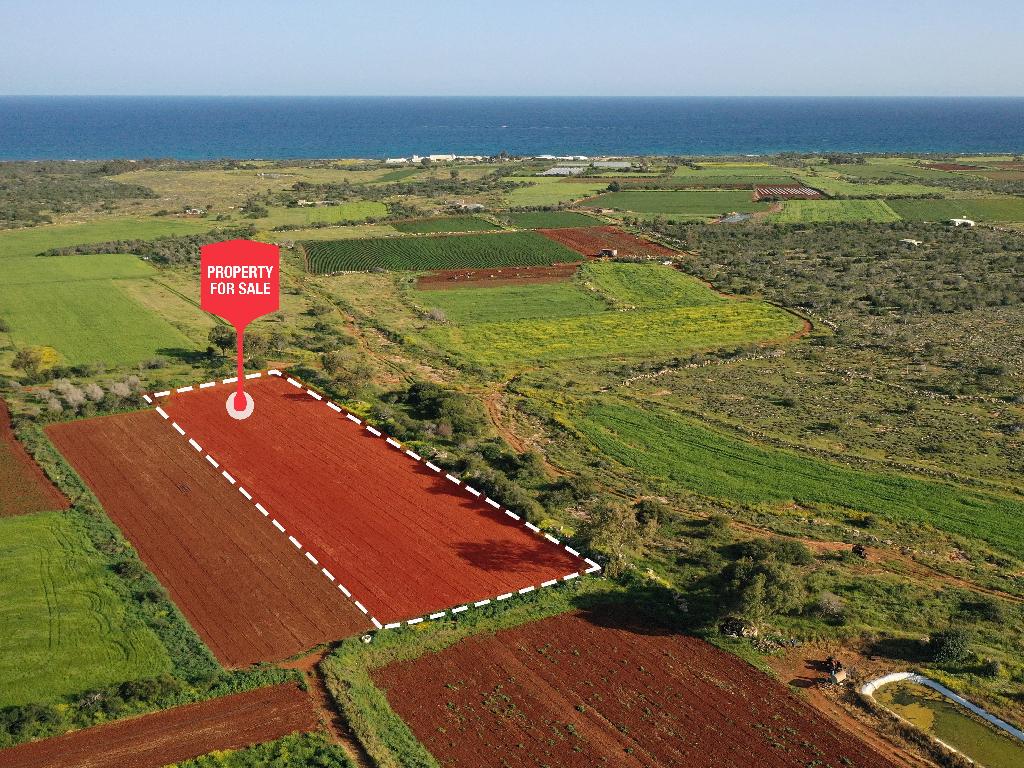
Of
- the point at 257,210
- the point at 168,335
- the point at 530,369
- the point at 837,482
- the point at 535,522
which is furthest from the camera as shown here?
the point at 257,210

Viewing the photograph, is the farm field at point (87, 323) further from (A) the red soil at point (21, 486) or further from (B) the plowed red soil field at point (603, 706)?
(B) the plowed red soil field at point (603, 706)

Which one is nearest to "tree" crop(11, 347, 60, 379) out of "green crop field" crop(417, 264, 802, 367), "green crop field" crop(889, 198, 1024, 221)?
"green crop field" crop(417, 264, 802, 367)

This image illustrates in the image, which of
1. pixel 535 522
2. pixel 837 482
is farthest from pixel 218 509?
pixel 837 482

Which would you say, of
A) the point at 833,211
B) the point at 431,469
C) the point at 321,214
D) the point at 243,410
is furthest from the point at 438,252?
the point at 833,211

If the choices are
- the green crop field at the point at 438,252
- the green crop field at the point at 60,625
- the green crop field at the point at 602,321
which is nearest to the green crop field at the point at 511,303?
the green crop field at the point at 602,321

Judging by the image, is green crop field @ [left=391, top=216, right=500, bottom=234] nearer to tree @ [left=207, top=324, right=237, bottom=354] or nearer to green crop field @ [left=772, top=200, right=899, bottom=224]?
green crop field @ [left=772, top=200, right=899, bottom=224]

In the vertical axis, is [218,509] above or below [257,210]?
below

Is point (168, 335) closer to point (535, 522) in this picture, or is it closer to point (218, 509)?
point (218, 509)
